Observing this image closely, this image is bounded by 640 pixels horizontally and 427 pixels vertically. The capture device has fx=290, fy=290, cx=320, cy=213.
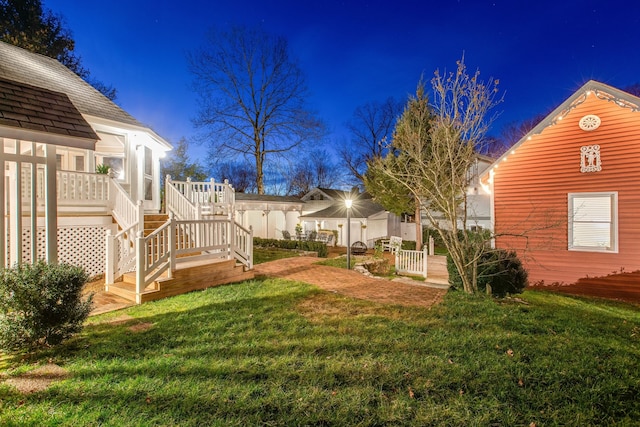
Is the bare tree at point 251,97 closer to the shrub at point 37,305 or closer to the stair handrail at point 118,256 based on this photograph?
the stair handrail at point 118,256

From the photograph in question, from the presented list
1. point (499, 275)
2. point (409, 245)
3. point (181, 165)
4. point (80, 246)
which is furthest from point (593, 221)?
point (181, 165)

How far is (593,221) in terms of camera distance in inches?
328

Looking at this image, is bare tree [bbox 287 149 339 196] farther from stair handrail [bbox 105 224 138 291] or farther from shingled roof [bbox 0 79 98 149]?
shingled roof [bbox 0 79 98 149]

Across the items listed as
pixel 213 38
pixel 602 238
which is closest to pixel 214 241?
pixel 602 238

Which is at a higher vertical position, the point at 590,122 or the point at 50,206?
the point at 590,122

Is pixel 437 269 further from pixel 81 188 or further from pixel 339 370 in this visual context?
pixel 81 188

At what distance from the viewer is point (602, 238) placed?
27.0 ft

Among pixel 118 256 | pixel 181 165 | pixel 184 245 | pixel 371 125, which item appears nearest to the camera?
pixel 184 245

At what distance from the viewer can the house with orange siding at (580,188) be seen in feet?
25.6

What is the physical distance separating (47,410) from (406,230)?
76.5 ft

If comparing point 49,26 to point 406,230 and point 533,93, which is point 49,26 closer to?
point 406,230

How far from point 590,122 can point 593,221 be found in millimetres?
2832

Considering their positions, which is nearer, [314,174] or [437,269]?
[437,269]

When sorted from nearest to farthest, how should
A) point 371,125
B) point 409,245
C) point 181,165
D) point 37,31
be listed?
1. point 37,31
2. point 409,245
3. point 181,165
4. point 371,125
